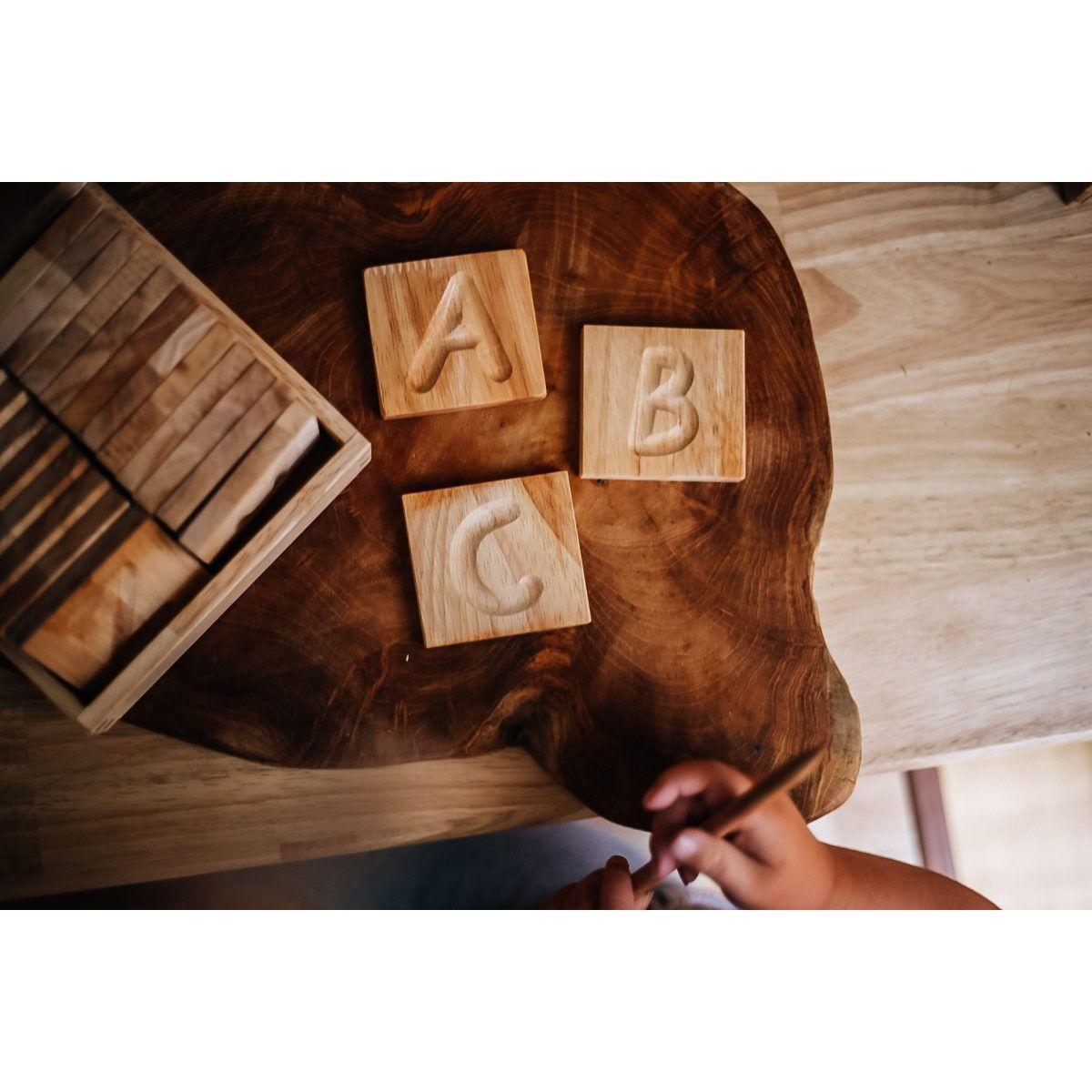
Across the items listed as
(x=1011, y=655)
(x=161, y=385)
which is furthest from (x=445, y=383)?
(x=1011, y=655)

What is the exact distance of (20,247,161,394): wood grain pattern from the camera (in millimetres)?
840

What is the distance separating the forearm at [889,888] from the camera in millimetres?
956

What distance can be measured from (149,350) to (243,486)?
0.62ft

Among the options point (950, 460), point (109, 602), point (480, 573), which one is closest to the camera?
point (109, 602)

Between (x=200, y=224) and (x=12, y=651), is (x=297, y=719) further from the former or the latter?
(x=200, y=224)

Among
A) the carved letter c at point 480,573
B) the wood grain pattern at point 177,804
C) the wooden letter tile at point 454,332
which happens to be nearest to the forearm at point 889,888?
the wood grain pattern at point 177,804

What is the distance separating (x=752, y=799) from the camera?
0.83 meters

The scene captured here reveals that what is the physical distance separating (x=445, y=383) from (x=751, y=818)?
0.62 m

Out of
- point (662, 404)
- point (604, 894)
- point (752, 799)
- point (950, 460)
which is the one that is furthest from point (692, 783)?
point (950, 460)

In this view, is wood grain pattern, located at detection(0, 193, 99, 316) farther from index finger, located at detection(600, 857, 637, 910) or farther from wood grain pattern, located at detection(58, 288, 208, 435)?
index finger, located at detection(600, 857, 637, 910)

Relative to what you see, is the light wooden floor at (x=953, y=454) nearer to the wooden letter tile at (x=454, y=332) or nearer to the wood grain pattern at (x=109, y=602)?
the wooden letter tile at (x=454, y=332)

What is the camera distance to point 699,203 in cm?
97

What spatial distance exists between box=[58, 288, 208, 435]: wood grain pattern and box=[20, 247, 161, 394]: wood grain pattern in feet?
0.11

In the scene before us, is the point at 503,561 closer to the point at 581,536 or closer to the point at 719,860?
the point at 581,536
